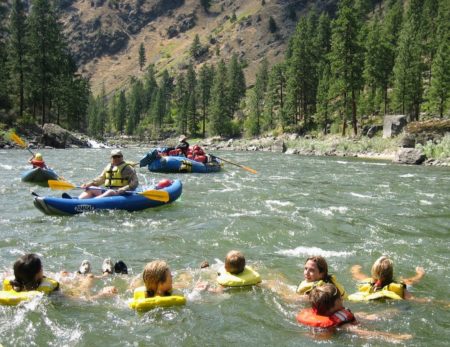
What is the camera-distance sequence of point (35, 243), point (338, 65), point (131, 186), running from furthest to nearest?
1. point (338, 65)
2. point (131, 186)
3. point (35, 243)

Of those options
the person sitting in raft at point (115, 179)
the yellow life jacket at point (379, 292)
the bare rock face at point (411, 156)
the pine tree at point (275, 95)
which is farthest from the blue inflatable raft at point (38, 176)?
the pine tree at point (275, 95)

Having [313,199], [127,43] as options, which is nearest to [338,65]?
[313,199]

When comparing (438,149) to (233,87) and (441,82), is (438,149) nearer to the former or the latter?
(441,82)

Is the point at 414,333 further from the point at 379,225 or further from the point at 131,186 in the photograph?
the point at 131,186

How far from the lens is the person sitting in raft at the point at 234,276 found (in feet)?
19.9

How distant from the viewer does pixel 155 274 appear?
209 inches

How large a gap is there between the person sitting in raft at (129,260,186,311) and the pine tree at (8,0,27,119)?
38.9 meters

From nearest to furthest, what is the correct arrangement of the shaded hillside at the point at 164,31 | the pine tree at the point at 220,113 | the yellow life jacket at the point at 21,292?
the yellow life jacket at the point at 21,292, the pine tree at the point at 220,113, the shaded hillside at the point at 164,31

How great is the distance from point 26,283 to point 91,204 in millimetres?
4984

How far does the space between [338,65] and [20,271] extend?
37.9 m

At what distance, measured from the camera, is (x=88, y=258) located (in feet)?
24.4

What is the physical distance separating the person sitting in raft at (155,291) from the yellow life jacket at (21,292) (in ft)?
3.22

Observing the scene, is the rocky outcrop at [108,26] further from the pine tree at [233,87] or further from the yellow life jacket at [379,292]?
the yellow life jacket at [379,292]

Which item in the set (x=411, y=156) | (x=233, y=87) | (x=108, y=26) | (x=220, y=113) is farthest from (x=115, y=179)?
(x=108, y=26)
